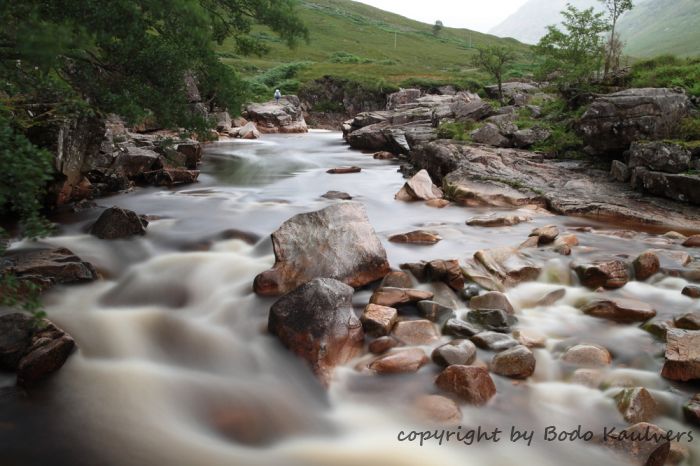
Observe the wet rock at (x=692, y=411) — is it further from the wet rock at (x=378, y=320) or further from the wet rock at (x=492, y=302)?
the wet rock at (x=378, y=320)

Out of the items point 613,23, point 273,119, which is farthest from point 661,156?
point 273,119

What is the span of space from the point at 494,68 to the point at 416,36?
8030 cm

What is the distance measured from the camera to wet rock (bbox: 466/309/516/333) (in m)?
6.71

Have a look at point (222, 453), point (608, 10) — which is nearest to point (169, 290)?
point (222, 453)

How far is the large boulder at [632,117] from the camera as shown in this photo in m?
13.8

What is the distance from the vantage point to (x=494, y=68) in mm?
39000

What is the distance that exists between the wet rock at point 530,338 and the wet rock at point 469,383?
1115 mm

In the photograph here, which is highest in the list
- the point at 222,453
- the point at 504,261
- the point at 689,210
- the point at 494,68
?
the point at 494,68

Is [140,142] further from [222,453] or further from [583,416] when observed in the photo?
[583,416]

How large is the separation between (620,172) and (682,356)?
1024 cm

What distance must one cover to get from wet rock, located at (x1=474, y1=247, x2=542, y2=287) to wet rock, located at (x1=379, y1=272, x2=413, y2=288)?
4.83ft

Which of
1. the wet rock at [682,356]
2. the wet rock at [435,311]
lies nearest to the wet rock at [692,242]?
the wet rock at [682,356]

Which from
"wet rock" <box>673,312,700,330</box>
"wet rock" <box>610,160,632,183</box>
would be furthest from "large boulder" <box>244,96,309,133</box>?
"wet rock" <box>673,312,700,330</box>

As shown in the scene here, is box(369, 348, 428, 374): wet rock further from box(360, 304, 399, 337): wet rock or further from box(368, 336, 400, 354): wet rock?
box(360, 304, 399, 337): wet rock
